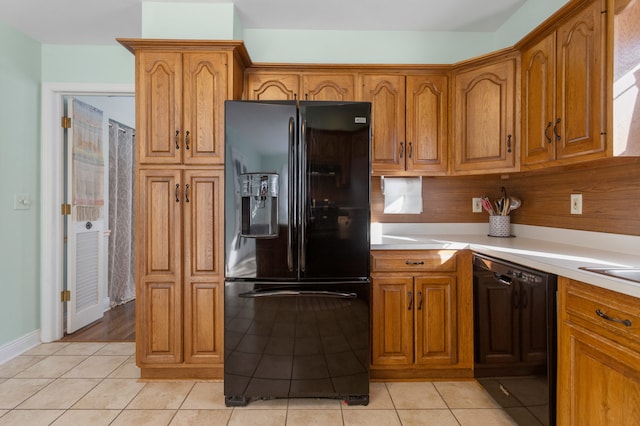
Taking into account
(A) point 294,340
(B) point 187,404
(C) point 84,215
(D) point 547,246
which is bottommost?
(B) point 187,404

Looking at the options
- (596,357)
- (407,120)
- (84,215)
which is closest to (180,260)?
(84,215)

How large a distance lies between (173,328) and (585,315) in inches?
84.9

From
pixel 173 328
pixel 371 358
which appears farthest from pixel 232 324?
pixel 371 358

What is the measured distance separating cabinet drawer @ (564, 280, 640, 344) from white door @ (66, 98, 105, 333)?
362cm

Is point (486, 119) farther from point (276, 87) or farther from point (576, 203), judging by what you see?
point (276, 87)

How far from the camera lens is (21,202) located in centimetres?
269

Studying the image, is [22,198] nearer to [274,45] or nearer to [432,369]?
[274,45]

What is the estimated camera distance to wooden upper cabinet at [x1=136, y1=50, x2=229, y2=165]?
85.3 inches

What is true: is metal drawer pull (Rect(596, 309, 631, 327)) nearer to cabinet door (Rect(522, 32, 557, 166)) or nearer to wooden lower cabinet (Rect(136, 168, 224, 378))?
cabinet door (Rect(522, 32, 557, 166))

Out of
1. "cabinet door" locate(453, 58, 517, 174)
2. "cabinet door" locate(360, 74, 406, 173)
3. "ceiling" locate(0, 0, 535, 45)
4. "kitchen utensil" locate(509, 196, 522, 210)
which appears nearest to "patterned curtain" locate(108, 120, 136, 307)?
"ceiling" locate(0, 0, 535, 45)

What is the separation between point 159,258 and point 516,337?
2073 millimetres

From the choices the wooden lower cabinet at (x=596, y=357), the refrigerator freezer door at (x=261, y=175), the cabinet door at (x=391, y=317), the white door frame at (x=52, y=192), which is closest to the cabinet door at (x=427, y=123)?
the cabinet door at (x=391, y=317)

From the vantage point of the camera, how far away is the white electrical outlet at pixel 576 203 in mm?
2055

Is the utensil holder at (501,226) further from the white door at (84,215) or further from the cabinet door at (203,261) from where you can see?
the white door at (84,215)
